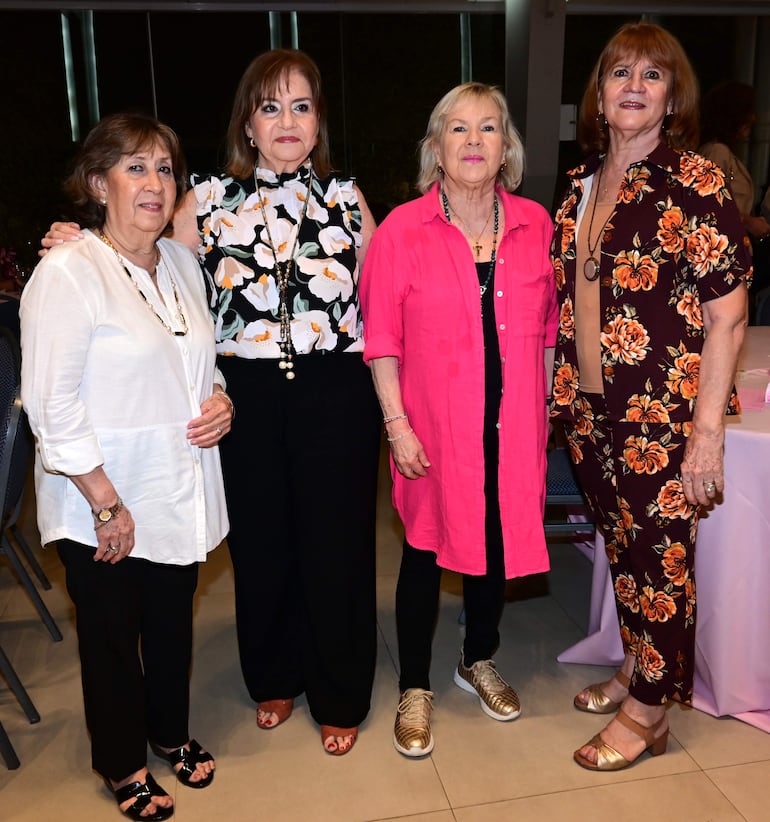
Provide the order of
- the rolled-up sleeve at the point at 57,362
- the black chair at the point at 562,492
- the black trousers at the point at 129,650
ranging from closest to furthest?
the rolled-up sleeve at the point at 57,362, the black trousers at the point at 129,650, the black chair at the point at 562,492

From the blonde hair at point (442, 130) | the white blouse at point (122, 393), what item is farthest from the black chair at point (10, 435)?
the blonde hair at point (442, 130)

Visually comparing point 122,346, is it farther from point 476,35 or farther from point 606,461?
point 476,35

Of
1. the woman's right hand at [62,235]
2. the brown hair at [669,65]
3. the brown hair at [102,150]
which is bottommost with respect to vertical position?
the woman's right hand at [62,235]

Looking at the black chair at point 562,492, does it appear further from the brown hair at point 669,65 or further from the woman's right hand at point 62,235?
the woman's right hand at point 62,235

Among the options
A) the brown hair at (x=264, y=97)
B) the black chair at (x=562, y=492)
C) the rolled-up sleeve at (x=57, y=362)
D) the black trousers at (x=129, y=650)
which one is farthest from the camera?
the black chair at (x=562, y=492)

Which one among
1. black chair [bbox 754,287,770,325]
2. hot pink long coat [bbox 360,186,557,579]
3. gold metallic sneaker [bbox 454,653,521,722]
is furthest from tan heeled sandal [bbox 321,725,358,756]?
black chair [bbox 754,287,770,325]

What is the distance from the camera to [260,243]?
207 cm

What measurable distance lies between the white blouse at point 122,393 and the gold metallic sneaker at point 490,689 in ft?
3.28

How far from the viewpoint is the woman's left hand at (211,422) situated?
193 cm

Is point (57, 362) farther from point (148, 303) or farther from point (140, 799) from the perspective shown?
point (140, 799)

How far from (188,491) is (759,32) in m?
8.32

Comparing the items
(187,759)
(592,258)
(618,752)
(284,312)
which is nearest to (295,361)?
(284,312)

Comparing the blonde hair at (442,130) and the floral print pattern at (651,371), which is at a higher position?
the blonde hair at (442,130)

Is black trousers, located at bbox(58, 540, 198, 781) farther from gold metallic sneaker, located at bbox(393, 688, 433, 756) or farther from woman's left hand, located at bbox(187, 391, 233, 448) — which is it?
gold metallic sneaker, located at bbox(393, 688, 433, 756)
